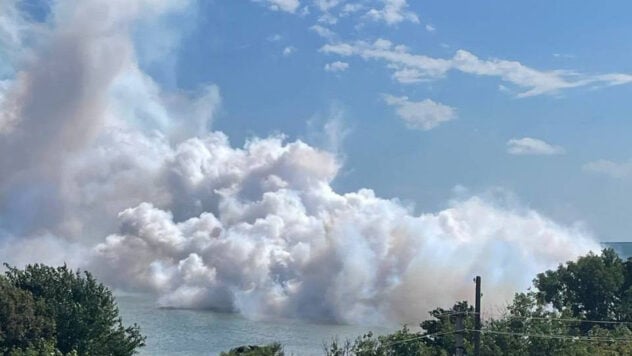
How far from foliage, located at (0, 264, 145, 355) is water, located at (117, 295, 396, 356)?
866 inches

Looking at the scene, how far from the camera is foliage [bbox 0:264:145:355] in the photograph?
147ft

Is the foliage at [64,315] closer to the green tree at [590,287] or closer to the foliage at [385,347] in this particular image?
the foliage at [385,347]

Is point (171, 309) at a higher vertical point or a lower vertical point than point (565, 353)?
higher

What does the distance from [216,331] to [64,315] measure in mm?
54144

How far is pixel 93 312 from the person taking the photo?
1902 inches

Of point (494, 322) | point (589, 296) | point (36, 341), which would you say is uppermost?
point (589, 296)

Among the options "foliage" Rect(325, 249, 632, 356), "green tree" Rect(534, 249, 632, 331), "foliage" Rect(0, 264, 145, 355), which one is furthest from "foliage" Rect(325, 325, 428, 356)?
"green tree" Rect(534, 249, 632, 331)

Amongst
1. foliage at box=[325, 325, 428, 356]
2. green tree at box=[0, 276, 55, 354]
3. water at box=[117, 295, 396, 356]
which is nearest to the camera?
green tree at box=[0, 276, 55, 354]

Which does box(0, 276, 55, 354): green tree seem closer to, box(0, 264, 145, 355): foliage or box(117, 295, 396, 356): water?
box(0, 264, 145, 355): foliage

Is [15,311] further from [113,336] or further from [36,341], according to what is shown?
[113,336]

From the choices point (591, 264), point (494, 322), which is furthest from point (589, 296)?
point (494, 322)

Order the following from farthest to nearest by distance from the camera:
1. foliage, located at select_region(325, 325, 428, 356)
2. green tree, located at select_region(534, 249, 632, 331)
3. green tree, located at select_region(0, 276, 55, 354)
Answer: green tree, located at select_region(534, 249, 632, 331)
foliage, located at select_region(325, 325, 428, 356)
green tree, located at select_region(0, 276, 55, 354)

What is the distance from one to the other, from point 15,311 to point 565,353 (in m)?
32.1

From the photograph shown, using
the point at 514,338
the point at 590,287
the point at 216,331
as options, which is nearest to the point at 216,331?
the point at 216,331
